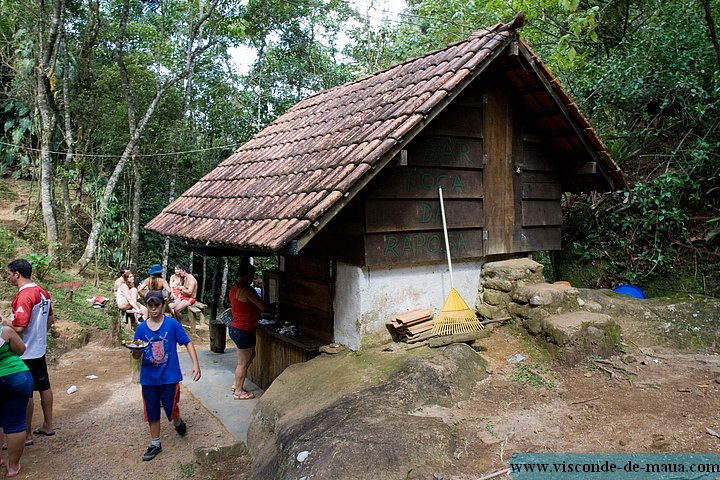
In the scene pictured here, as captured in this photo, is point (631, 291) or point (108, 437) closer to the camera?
point (108, 437)

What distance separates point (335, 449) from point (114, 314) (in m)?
10.4

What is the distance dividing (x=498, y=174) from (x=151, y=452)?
17.6ft

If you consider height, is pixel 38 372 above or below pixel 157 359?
below

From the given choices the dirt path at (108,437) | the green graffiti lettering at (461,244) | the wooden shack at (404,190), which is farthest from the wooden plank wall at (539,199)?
the dirt path at (108,437)

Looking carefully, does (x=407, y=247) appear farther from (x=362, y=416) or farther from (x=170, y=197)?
(x=170, y=197)

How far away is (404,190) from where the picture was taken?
18.6 feet

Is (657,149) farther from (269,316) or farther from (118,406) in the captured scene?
(118,406)

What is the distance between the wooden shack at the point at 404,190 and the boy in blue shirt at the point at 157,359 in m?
0.97

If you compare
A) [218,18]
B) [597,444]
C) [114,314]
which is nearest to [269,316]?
[597,444]

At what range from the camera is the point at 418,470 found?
3434mm

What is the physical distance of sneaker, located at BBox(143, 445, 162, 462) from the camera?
5594mm

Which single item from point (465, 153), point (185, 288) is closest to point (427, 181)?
point (465, 153)

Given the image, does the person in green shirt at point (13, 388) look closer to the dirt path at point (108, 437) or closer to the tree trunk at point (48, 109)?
the dirt path at point (108, 437)

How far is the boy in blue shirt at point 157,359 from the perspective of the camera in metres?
5.43
